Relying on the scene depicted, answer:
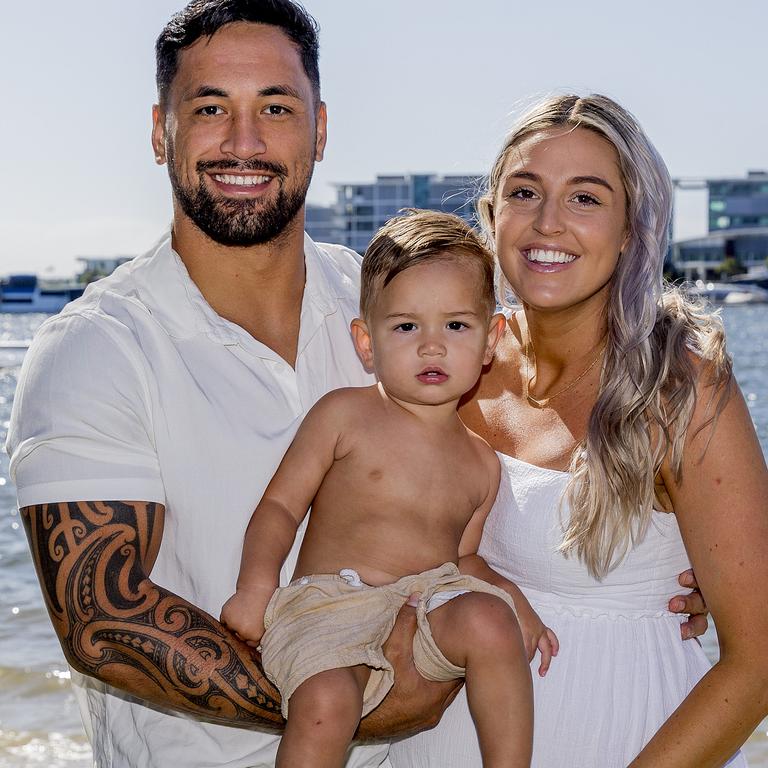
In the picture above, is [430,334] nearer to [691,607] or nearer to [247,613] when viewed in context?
[247,613]

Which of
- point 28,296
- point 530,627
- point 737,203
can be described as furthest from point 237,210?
point 737,203

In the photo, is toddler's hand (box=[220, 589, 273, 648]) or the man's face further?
the man's face

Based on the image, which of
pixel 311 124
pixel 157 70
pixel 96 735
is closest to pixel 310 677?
pixel 96 735

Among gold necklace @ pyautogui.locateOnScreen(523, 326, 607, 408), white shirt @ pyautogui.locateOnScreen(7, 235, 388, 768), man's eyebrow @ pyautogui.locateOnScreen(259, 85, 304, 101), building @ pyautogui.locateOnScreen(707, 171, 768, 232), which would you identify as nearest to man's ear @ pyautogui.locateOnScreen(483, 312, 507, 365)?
gold necklace @ pyautogui.locateOnScreen(523, 326, 607, 408)

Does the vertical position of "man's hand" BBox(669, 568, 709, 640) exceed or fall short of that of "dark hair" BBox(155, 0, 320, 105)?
it falls short

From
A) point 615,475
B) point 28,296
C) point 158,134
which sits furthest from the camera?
point 28,296

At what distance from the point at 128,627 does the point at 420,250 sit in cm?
123

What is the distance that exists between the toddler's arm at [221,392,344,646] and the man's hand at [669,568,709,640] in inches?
39.4

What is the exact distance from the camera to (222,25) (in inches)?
126

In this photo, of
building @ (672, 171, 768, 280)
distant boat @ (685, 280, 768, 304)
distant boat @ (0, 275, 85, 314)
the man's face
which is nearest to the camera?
the man's face

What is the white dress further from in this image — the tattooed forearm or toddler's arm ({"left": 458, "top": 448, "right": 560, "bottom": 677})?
the tattooed forearm

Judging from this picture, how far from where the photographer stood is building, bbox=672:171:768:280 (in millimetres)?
86812

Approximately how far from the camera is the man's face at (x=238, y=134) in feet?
10.5

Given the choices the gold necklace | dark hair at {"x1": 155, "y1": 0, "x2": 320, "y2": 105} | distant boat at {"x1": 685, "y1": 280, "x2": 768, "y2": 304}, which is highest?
dark hair at {"x1": 155, "y1": 0, "x2": 320, "y2": 105}
